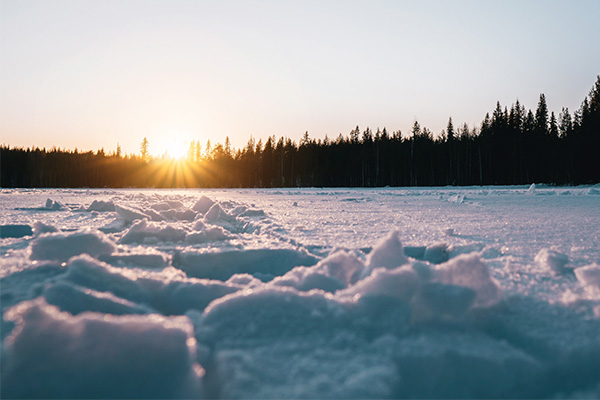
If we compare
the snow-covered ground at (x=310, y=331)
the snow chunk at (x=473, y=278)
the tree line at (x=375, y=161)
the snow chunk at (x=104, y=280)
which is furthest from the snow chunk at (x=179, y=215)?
the tree line at (x=375, y=161)

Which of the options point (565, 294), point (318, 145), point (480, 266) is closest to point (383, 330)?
point (480, 266)

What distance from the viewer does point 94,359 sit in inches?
24.0

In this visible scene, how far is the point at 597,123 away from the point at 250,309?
3881 centimetres

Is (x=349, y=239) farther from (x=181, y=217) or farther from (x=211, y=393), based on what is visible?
(x=181, y=217)

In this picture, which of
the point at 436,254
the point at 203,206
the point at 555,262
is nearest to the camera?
the point at 555,262

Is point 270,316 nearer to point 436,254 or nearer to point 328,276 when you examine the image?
point 328,276

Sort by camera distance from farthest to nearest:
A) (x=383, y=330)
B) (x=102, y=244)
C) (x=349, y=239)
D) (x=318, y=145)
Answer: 1. (x=318, y=145)
2. (x=349, y=239)
3. (x=102, y=244)
4. (x=383, y=330)

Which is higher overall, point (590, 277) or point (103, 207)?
point (103, 207)

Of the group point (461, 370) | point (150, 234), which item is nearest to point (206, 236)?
point (150, 234)

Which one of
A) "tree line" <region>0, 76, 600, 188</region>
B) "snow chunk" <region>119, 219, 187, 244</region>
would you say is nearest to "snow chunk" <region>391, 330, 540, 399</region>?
"snow chunk" <region>119, 219, 187, 244</region>

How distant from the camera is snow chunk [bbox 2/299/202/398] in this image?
Result: 58 cm

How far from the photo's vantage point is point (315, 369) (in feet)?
2.06

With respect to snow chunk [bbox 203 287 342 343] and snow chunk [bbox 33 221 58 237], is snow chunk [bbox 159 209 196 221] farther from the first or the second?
snow chunk [bbox 203 287 342 343]

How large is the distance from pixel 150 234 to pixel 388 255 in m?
1.54
